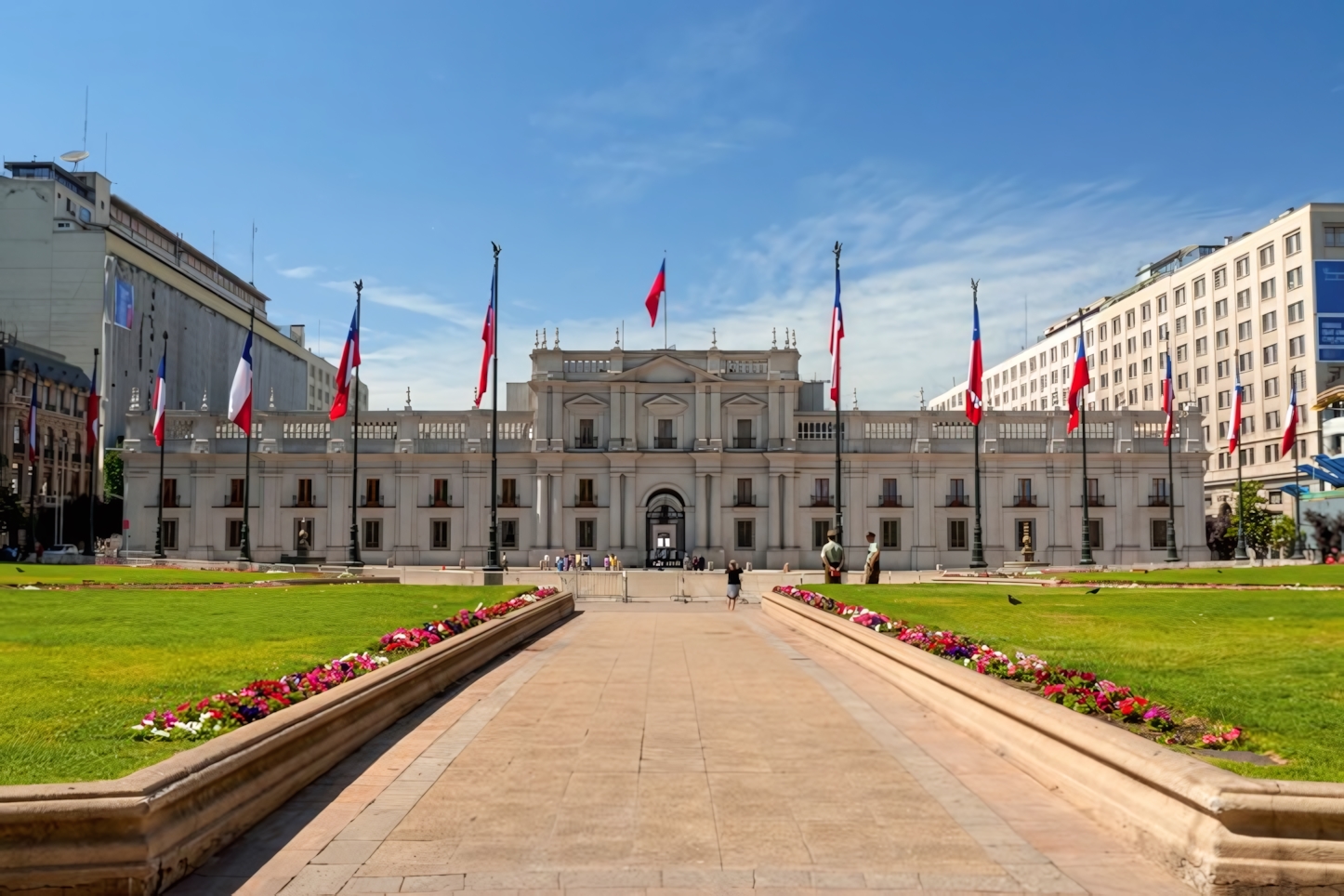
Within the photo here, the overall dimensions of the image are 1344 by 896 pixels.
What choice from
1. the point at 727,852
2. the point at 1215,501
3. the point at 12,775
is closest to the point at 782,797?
the point at 727,852

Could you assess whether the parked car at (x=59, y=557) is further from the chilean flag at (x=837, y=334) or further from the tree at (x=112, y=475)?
the chilean flag at (x=837, y=334)

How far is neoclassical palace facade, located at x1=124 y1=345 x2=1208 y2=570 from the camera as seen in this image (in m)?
65.4

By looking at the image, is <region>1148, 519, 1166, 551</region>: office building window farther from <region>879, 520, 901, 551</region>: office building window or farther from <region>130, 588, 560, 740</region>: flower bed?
<region>130, 588, 560, 740</region>: flower bed

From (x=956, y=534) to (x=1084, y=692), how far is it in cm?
5767

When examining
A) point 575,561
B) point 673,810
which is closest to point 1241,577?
point 673,810

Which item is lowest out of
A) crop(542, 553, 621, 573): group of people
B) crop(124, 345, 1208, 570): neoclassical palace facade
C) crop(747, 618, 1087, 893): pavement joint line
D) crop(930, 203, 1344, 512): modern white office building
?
crop(542, 553, 621, 573): group of people

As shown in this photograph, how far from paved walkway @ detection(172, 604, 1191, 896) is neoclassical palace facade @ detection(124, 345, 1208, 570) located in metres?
52.9

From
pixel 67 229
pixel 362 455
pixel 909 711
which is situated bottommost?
pixel 909 711

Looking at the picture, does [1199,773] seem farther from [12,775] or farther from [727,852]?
[12,775]

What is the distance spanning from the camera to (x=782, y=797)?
8289 millimetres

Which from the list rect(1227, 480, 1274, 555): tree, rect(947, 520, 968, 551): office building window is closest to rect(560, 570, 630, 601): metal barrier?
rect(947, 520, 968, 551): office building window

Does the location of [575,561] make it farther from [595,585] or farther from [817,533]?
[595,585]

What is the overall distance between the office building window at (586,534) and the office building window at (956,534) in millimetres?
21463

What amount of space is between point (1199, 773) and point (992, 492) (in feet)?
201
